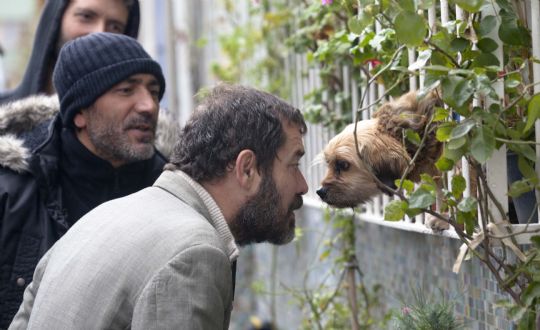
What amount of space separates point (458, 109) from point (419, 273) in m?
1.73

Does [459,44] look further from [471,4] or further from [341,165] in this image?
[341,165]

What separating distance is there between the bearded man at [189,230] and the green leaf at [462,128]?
66 cm

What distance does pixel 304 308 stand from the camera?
246 inches

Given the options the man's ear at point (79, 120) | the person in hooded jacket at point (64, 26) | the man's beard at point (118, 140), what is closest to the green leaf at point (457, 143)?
the man's beard at point (118, 140)

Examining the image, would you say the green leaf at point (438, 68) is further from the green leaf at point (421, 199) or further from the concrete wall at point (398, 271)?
the concrete wall at point (398, 271)

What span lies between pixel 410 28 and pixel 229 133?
2.43 feet

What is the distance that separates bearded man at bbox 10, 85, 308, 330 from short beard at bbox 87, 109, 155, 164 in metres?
1.05

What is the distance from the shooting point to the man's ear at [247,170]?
10.6 ft

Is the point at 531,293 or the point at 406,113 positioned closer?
the point at 531,293

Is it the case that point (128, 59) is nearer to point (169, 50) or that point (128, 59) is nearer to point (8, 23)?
point (169, 50)

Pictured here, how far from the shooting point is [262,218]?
129 inches

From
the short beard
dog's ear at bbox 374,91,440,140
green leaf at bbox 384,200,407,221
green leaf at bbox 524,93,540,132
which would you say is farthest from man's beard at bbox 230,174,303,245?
the short beard

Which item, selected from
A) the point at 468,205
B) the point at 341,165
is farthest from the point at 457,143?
the point at 341,165

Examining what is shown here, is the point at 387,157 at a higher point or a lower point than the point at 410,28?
lower
